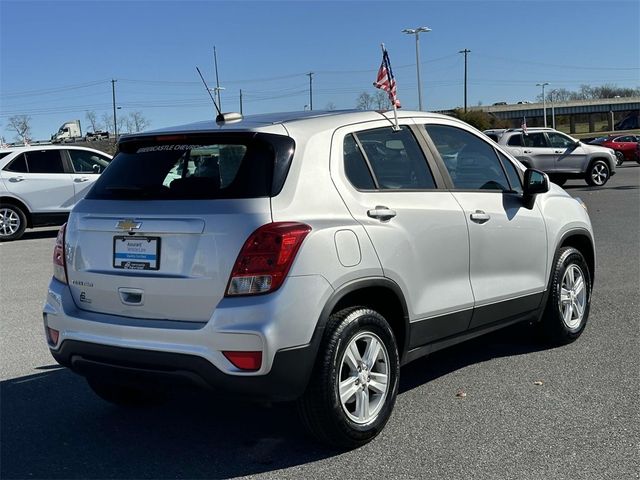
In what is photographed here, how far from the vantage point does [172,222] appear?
372cm

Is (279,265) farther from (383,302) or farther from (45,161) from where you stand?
(45,161)

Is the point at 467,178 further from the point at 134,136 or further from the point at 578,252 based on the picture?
the point at 134,136

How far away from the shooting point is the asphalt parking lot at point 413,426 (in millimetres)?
3795

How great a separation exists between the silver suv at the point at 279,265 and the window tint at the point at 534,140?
19403mm

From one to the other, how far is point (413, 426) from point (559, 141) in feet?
67.8

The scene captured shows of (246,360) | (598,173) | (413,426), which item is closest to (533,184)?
(413,426)

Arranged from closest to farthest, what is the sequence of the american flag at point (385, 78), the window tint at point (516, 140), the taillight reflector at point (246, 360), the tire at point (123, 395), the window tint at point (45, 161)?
the taillight reflector at point (246, 360), the tire at point (123, 395), the american flag at point (385, 78), the window tint at point (45, 161), the window tint at point (516, 140)

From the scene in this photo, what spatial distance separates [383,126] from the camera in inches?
179

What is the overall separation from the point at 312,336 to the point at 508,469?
1.18m

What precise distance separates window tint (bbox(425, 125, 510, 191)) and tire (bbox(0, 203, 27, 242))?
1169 centimetres

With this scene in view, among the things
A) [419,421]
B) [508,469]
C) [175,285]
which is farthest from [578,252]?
[175,285]

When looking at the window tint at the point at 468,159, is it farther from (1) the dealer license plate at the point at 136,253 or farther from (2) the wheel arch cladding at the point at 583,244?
(1) the dealer license plate at the point at 136,253

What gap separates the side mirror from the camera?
5.36 m

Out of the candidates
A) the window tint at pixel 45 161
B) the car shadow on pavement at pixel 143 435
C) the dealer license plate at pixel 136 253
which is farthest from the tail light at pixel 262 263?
the window tint at pixel 45 161
